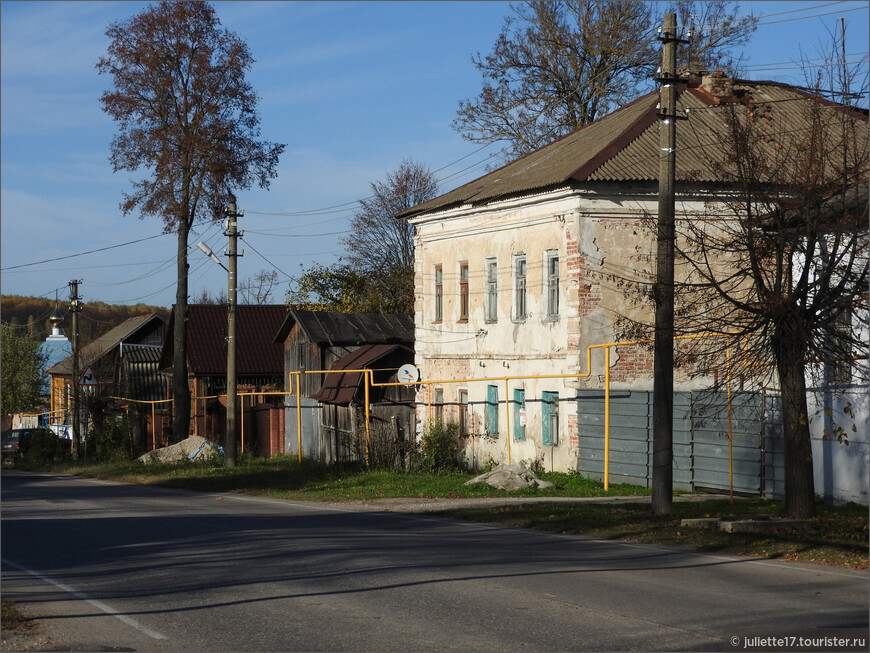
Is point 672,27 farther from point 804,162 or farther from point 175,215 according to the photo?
point 175,215

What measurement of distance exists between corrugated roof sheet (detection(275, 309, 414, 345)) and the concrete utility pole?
2150 centimetres

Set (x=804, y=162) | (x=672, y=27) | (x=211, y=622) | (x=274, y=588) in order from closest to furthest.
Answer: (x=211, y=622) < (x=274, y=588) < (x=804, y=162) < (x=672, y=27)

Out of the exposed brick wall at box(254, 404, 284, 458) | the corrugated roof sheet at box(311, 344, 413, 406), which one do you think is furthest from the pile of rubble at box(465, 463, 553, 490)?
the exposed brick wall at box(254, 404, 284, 458)

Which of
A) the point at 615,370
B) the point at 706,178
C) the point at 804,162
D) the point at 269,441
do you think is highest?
the point at 706,178

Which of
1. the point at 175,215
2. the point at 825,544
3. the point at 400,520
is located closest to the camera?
the point at 825,544

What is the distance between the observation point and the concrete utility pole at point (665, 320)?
16562 millimetres

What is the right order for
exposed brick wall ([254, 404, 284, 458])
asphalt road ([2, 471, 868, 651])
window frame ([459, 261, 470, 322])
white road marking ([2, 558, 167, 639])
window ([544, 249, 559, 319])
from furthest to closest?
exposed brick wall ([254, 404, 284, 458])
window frame ([459, 261, 470, 322])
window ([544, 249, 559, 319])
white road marking ([2, 558, 167, 639])
asphalt road ([2, 471, 868, 651])

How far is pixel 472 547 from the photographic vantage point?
1398 cm

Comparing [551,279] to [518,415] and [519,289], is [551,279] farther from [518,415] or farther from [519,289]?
[518,415]

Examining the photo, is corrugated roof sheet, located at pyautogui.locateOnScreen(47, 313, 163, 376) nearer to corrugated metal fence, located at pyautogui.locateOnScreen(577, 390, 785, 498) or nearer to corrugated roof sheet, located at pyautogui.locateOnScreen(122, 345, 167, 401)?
corrugated roof sheet, located at pyautogui.locateOnScreen(122, 345, 167, 401)

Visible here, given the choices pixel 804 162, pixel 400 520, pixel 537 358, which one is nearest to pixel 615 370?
pixel 537 358

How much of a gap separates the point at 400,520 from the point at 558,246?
1095 cm

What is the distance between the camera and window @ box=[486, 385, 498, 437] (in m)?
29.9

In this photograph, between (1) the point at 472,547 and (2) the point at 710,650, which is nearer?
(2) the point at 710,650
